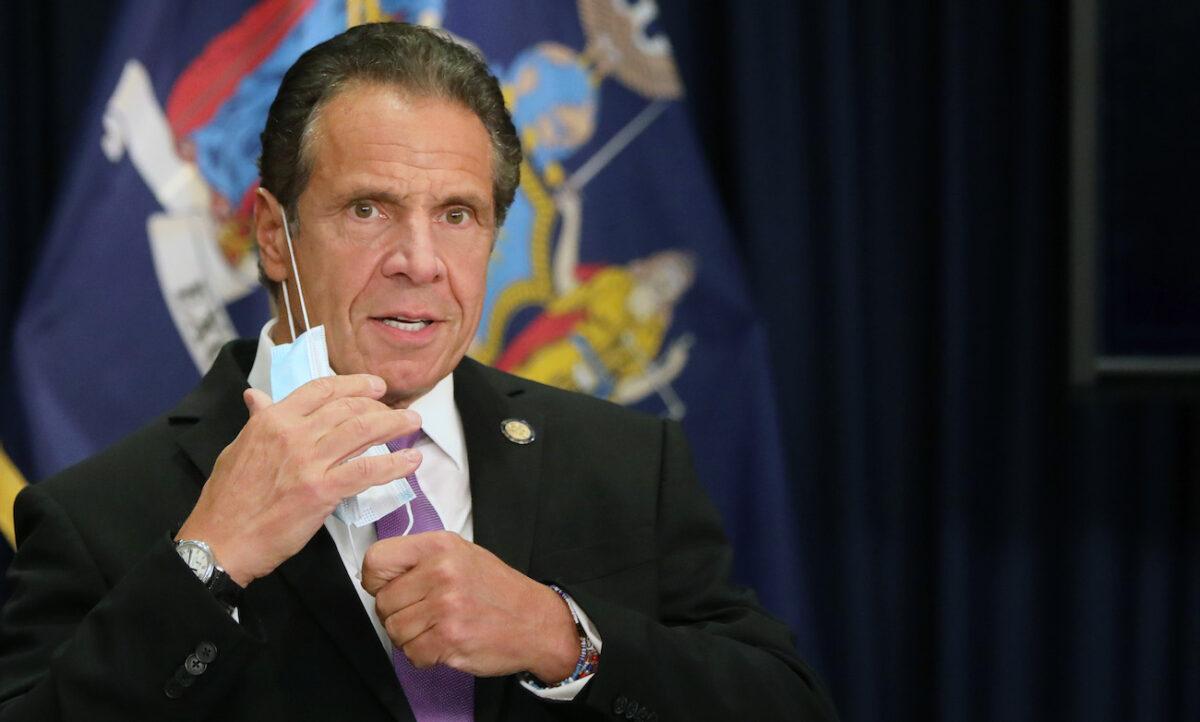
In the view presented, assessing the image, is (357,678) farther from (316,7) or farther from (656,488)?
(316,7)

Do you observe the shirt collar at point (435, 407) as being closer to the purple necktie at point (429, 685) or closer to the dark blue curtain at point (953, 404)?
the purple necktie at point (429, 685)

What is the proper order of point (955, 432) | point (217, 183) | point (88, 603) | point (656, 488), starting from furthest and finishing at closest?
1. point (955, 432)
2. point (217, 183)
3. point (656, 488)
4. point (88, 603)

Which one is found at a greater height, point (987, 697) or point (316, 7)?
point (316, 7)

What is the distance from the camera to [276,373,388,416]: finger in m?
1.55

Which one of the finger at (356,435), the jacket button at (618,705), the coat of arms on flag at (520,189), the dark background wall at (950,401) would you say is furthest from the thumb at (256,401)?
the dark background wall at (950,401)

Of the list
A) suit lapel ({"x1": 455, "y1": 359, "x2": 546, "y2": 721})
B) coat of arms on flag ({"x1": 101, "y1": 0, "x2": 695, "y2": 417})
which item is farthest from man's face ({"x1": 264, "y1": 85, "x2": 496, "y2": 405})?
coat of arms on flag ({"x1": 101, "y1": 0, "x2": 695, "y2": 417})

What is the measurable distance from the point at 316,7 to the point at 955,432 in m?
1.62

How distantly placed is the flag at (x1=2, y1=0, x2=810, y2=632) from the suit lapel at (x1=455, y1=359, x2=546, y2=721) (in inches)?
32.6

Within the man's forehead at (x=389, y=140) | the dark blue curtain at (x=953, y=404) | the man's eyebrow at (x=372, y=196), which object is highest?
the man's forehead at (x=389, y=140)

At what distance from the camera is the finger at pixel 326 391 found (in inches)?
61.2

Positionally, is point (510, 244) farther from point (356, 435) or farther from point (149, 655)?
point (149, 655)

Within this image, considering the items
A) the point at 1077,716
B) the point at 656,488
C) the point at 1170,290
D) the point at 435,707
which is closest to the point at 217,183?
the point at 656,488

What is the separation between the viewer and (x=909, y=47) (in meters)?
3.27

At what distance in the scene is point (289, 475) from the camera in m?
1.52
